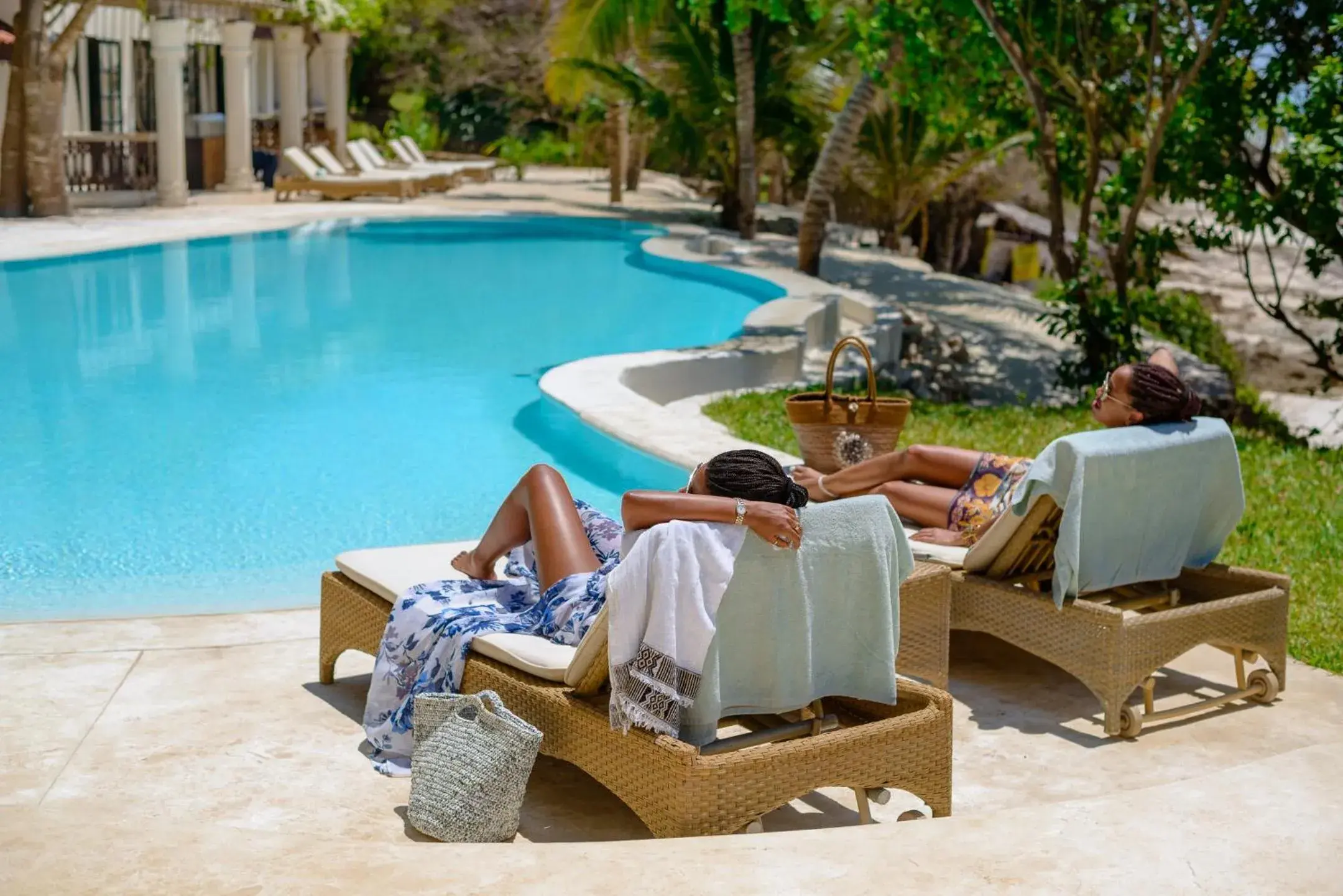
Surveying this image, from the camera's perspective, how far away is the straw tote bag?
567cm

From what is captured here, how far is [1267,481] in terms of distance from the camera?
7.55 m

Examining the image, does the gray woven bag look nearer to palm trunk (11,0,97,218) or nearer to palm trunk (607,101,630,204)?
palm trunk (11,0,97,218)

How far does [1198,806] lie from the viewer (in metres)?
3.00

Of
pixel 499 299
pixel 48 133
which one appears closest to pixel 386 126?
pixel 48 133

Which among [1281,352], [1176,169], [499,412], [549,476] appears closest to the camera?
[549,476]

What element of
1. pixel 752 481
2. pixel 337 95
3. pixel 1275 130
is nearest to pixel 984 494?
pixel 752 481

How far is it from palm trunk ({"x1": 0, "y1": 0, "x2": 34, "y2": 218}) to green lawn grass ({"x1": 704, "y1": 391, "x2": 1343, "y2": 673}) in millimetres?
13539

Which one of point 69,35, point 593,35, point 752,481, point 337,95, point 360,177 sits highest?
point 593,35

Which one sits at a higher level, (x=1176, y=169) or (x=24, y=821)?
(x=1176, y=169)

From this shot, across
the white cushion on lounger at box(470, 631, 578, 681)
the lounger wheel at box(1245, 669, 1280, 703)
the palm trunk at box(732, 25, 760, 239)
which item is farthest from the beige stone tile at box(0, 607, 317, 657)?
the palm trunk at box(732, 25, 760, 239)

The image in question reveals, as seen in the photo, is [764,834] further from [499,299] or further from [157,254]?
[157,254]

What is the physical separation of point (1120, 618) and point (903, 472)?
1249 millimetres

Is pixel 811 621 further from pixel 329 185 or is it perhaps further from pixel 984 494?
pixel 329 185

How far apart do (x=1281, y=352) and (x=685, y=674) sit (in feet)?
49.5
